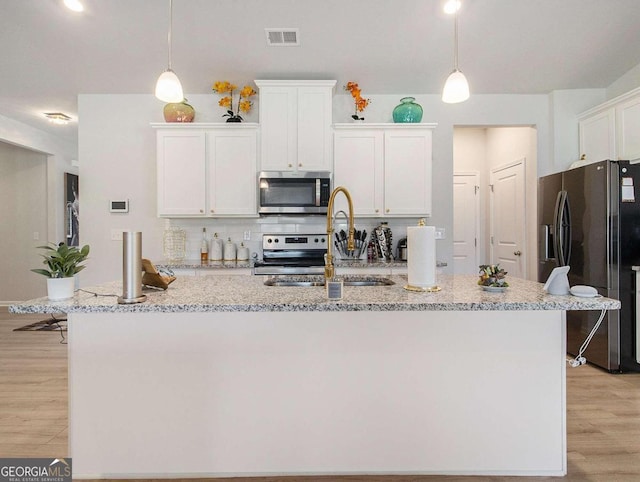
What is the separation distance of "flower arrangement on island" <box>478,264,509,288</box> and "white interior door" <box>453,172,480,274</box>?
3.83m

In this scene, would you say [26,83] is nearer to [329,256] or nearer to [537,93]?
[329,256]

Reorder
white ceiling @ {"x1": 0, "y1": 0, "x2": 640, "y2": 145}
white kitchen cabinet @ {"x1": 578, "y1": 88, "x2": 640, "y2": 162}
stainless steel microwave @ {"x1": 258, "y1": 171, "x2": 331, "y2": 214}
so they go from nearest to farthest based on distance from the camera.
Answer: white ceiling @ {"x1": 0, "y1": 0, "x2": 640, "y2": 145}, white kitchen cabinet @ {"x1": 578, "y1": 88, "x2": 640, "y2": 162}, stainless steel microwave @ {"x1": 258, "y1": 171, "x2": 331, "y2": 214}

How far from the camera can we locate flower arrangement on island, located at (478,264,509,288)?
1695mm

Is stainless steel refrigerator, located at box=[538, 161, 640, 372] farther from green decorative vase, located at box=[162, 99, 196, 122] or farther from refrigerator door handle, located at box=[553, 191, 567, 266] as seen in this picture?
green decorative vase, located at box=[162, 99, 196, 122]

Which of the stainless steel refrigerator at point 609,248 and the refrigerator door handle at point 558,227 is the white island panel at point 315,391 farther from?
the refrigerator door handle at point 558,227

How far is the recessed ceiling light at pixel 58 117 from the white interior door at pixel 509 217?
5.72 m

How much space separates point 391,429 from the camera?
64.6 inches

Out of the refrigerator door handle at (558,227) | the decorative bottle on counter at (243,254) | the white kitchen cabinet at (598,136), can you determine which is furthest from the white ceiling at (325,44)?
the decorative bottle on counter at (243,254)

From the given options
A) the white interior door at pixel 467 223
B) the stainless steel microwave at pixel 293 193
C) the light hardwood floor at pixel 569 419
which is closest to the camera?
the light hardwood floor at pixel 569 419

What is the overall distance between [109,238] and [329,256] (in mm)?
3277

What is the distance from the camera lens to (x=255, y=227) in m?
3.85

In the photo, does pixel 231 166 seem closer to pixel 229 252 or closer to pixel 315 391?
pixel 229 252

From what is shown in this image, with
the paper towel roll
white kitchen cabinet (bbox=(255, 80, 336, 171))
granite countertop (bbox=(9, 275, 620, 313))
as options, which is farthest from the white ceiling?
granite countertop (bbox=(9, 275, 620, 313))

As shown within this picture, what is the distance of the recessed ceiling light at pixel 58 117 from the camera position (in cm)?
445
